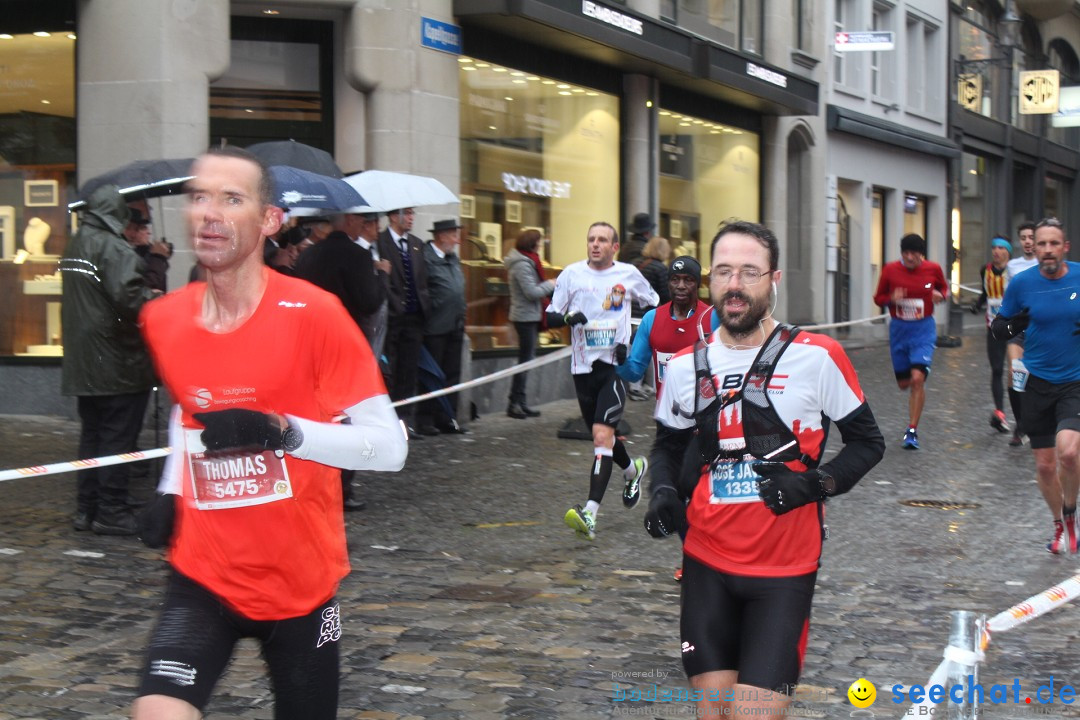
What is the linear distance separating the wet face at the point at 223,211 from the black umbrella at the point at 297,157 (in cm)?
711

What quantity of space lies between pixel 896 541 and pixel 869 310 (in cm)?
2228

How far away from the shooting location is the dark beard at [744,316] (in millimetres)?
4035

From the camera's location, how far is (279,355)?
3342 millimetres

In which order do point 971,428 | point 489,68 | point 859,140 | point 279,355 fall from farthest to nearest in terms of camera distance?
point 859,140 < point 489,68 < point 971,428 < point 279,355

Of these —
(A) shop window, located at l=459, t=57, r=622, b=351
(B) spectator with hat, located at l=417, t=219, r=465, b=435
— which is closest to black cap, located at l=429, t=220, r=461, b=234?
(B) spectator with hat, located at l=417, t=219, r=465, b=435

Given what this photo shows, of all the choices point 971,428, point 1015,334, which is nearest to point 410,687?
point 1015,334

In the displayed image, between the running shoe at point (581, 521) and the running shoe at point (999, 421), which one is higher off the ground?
the running shoe at point (999, 421)

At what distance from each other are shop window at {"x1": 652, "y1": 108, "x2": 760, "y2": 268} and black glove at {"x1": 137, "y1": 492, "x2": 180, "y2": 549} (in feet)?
58.7

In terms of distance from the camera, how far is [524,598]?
711 cm

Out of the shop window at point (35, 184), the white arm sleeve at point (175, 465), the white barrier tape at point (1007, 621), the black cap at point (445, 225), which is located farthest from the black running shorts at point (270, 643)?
the shop window at point (35, 184)

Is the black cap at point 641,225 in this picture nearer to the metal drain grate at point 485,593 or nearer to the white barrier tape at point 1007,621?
the metal drain grate at point 485,593

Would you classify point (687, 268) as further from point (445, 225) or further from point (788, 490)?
point (445, 225)

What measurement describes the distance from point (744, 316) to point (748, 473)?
448 mm

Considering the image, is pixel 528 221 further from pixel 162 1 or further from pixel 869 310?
pixel 869 310
